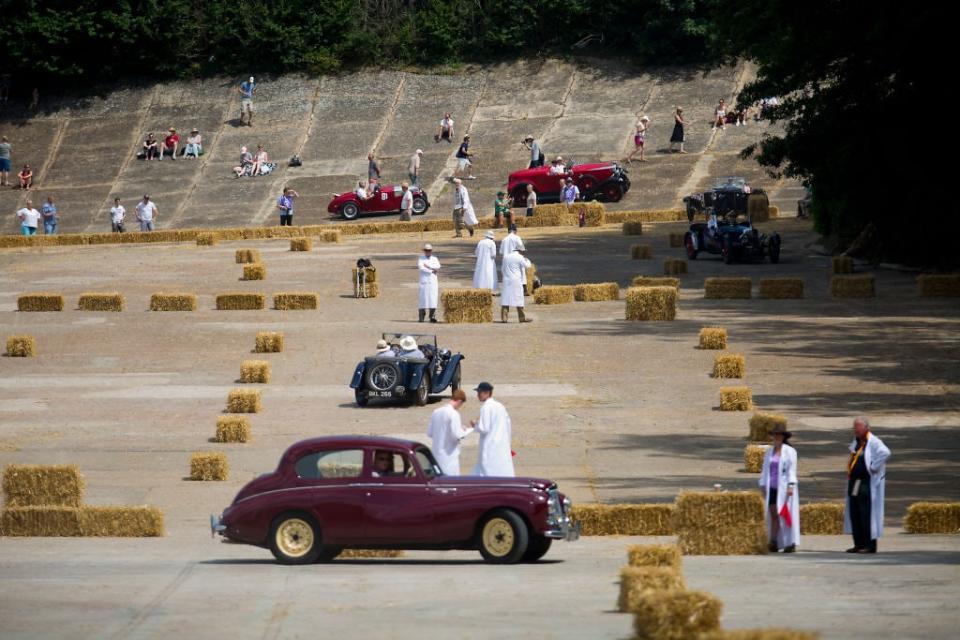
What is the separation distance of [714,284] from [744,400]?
13375mm

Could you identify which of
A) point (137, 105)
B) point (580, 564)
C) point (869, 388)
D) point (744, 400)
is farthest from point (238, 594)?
point (137, 105)

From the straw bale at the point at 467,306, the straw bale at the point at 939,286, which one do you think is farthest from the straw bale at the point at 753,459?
the straw bale at the point at 939,286

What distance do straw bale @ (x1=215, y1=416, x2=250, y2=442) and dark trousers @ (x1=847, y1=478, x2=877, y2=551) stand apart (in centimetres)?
1040

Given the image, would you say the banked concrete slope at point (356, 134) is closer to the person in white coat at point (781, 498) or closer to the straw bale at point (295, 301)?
the straw bale at point (295, 301)

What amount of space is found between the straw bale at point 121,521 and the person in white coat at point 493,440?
3.76m

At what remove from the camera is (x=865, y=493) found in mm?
17312

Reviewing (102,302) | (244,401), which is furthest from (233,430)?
(102,302)

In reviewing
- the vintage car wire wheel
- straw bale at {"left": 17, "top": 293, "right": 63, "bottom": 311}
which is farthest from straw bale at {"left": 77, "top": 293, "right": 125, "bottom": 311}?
the vintage car wire wheel

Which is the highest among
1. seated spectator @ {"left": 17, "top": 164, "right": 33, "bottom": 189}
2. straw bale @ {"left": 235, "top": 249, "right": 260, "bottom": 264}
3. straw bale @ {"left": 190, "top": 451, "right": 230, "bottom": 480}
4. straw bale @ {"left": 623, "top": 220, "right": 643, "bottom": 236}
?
seated spectator @ {"left": 17, "top": 164, "right": 33, "bottom": 189}

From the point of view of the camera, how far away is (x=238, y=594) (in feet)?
45.8

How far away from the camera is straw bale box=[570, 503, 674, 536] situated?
1836cm

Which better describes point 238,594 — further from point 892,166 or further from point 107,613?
point 892,166

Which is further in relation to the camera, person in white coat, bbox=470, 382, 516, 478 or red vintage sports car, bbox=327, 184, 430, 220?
red vintage sports car, bbox=327, 184, 430, 220

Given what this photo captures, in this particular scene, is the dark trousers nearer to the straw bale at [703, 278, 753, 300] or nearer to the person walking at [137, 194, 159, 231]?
the straw bale at [703, 278, 753, 300]
